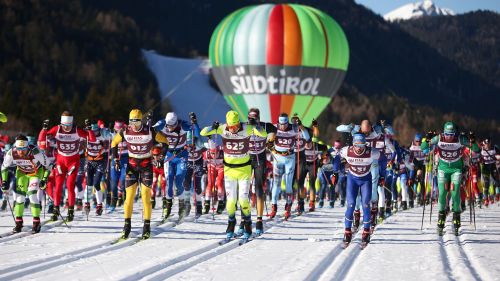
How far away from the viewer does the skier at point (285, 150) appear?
17734mm

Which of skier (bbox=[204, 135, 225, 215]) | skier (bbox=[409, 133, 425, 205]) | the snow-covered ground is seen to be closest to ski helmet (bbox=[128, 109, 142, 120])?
the snow-covered ground

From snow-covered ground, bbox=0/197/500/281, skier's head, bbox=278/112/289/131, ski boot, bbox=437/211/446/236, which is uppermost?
skier's head, bbox=278/112/289/131

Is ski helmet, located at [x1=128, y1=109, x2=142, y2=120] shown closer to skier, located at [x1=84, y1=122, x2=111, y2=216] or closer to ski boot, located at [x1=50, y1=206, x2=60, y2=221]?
ski boot, located at [x1=50, y1=206, x2=60, y2=221]

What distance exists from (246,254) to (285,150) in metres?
6.53

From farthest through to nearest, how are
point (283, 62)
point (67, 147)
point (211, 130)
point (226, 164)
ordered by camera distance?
point (283, 62)
point (67, 147)
point (211, 130)
point (226, 164)

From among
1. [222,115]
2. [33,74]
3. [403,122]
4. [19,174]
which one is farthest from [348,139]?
[403,122]

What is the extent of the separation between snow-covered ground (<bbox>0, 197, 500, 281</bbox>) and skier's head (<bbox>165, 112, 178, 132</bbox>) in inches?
87.7

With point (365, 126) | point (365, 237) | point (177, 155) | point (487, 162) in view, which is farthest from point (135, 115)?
point (487, 162)

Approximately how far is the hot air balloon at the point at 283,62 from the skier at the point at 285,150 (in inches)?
982

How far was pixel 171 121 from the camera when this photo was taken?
55.0 ft

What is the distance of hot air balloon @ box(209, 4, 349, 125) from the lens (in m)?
42.9

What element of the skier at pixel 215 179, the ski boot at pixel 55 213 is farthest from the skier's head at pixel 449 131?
the ski boot at pixel 55 213

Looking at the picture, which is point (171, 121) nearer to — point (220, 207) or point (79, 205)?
point (220, 207)

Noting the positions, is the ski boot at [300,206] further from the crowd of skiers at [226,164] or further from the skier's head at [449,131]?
the skier's head at [449,131]
